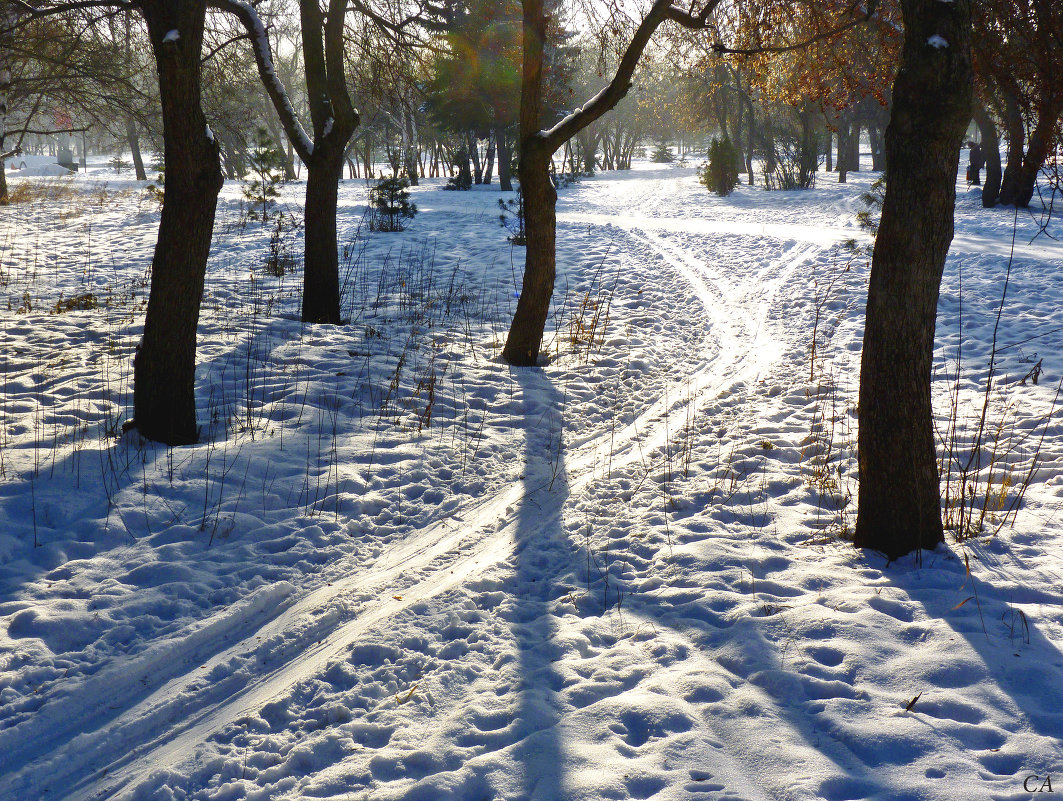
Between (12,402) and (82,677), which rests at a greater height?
(12,402)

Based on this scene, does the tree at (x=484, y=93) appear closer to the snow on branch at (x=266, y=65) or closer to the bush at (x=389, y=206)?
the bush at (x=389, y=206)

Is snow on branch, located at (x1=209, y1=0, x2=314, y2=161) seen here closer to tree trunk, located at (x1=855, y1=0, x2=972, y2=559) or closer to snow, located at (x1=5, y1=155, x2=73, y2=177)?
tree trunk, located at (x1=855, y1=0, x2=972, y2=559)

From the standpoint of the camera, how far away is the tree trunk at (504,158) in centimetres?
3069

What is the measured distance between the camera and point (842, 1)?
7.01 metres

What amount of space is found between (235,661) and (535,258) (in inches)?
225

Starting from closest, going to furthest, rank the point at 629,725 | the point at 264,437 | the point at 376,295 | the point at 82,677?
the point at 629,725 < the point at 82,677 < the point at 264,437 < the point at 376,295

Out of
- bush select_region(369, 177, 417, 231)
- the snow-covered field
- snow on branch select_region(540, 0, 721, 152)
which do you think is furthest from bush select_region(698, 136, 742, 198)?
snow on branch select_region(540, 0, 721, 152)

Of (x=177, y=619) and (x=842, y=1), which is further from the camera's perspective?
(x=842, y=1)

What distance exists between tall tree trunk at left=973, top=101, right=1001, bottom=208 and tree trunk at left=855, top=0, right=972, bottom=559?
1856cm

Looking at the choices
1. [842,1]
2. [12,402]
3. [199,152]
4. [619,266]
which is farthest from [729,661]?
[619,266]

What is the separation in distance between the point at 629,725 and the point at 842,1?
741 centimetres

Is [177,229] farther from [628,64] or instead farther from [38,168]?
[38,168]

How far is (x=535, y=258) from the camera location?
8078mm

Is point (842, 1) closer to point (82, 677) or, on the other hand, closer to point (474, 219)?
point (82, 677)
